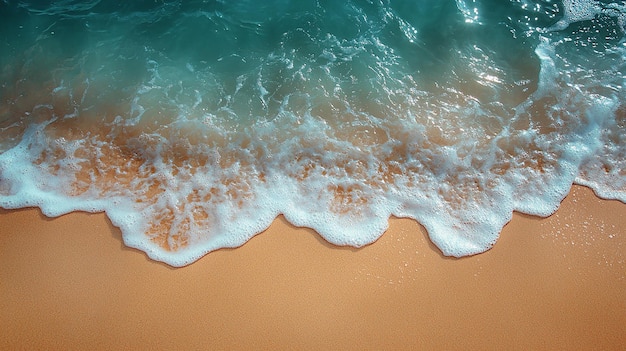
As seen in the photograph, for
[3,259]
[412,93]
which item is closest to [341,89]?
[412,93]

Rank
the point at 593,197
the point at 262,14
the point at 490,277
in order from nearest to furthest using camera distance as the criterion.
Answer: the point at 490,277, the point at 593,197, the point at 262,14

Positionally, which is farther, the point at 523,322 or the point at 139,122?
the point at 139,122

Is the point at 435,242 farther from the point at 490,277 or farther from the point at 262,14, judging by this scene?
the point at 262,14

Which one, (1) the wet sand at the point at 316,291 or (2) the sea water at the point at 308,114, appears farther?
(2) the sea water at the point at 308,114

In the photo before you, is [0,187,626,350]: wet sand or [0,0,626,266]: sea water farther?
[0,0,626,266]: sea water
